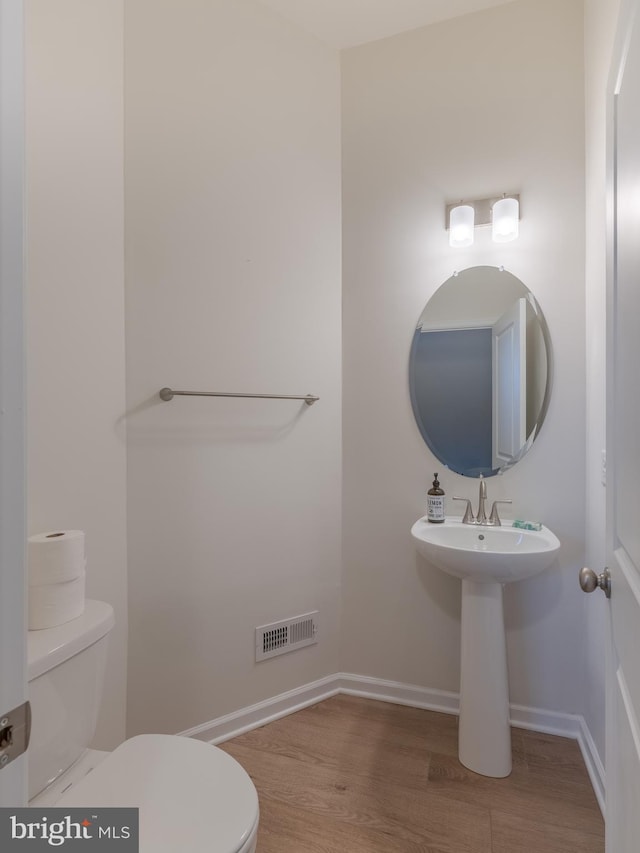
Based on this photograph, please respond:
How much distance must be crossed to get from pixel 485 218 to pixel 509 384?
690mm

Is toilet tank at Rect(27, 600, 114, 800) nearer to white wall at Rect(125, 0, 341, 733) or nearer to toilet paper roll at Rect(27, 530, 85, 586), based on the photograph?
toilet paper roll at Rect(27, 530, 85, 586)

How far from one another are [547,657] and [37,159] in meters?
2.45

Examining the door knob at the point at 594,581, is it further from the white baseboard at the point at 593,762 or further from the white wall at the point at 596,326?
the white baseboard at the point at 593,762

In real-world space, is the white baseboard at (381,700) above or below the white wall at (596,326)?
below

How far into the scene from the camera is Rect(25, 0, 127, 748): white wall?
1.39 meters

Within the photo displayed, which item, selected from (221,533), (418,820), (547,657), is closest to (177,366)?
(221,533)

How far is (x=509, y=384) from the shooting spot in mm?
2008

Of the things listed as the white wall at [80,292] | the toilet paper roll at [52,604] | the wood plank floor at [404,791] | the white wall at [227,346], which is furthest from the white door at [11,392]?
the wood plank floor at [404,791]

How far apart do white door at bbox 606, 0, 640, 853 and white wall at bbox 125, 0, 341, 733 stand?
129cm

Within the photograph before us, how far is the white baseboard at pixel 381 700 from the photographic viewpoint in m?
1.81

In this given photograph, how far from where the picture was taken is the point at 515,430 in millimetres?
1991

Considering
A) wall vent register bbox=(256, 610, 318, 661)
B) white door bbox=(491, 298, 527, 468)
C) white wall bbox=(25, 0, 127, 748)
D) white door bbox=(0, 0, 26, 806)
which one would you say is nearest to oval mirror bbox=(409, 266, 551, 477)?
white door bbox=(491, 298, 527, 468)

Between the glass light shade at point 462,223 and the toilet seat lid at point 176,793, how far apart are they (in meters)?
1.96

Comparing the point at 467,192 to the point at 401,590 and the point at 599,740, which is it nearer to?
the point at 401,590
